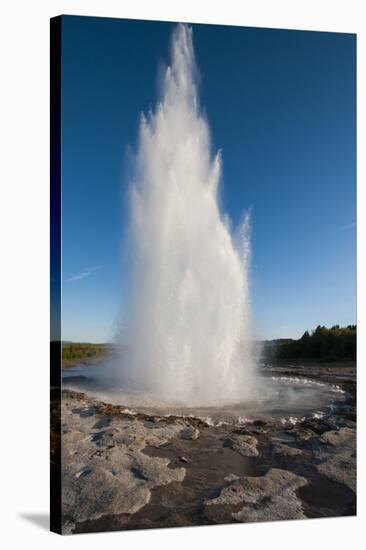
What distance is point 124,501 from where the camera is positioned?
632 centimetres

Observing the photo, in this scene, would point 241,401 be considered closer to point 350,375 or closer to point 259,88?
point 350,375

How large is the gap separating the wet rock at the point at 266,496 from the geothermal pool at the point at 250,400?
584mm

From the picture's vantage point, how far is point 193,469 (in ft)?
21.7

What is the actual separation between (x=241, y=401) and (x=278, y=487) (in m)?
0.92

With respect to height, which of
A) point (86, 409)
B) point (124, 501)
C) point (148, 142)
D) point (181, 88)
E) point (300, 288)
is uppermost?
point (181, 88)

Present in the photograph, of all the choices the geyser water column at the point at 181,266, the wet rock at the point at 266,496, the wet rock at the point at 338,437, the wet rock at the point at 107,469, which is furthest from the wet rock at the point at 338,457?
the wet rock at the point at 107,469

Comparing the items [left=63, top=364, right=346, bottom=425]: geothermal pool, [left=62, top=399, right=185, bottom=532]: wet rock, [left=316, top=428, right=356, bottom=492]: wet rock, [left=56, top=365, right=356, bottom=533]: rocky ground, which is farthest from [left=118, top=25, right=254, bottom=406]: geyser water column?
[left=316, top=428, right=356, bottom=492]: wet rock

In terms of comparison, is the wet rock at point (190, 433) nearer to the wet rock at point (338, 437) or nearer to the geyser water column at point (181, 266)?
the geyser water column at point (181, 266)

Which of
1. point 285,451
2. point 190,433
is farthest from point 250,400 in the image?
point 190,433

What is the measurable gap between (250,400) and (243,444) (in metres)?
0.48

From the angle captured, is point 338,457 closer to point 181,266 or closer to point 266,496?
point 266,496

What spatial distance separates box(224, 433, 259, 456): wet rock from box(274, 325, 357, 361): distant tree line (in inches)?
37.9

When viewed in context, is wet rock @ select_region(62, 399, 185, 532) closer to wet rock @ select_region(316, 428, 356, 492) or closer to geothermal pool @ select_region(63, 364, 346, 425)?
geothermal pool @ select_region(63, 364, 346, 425)

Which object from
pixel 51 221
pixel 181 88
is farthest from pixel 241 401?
pixel 181 88
